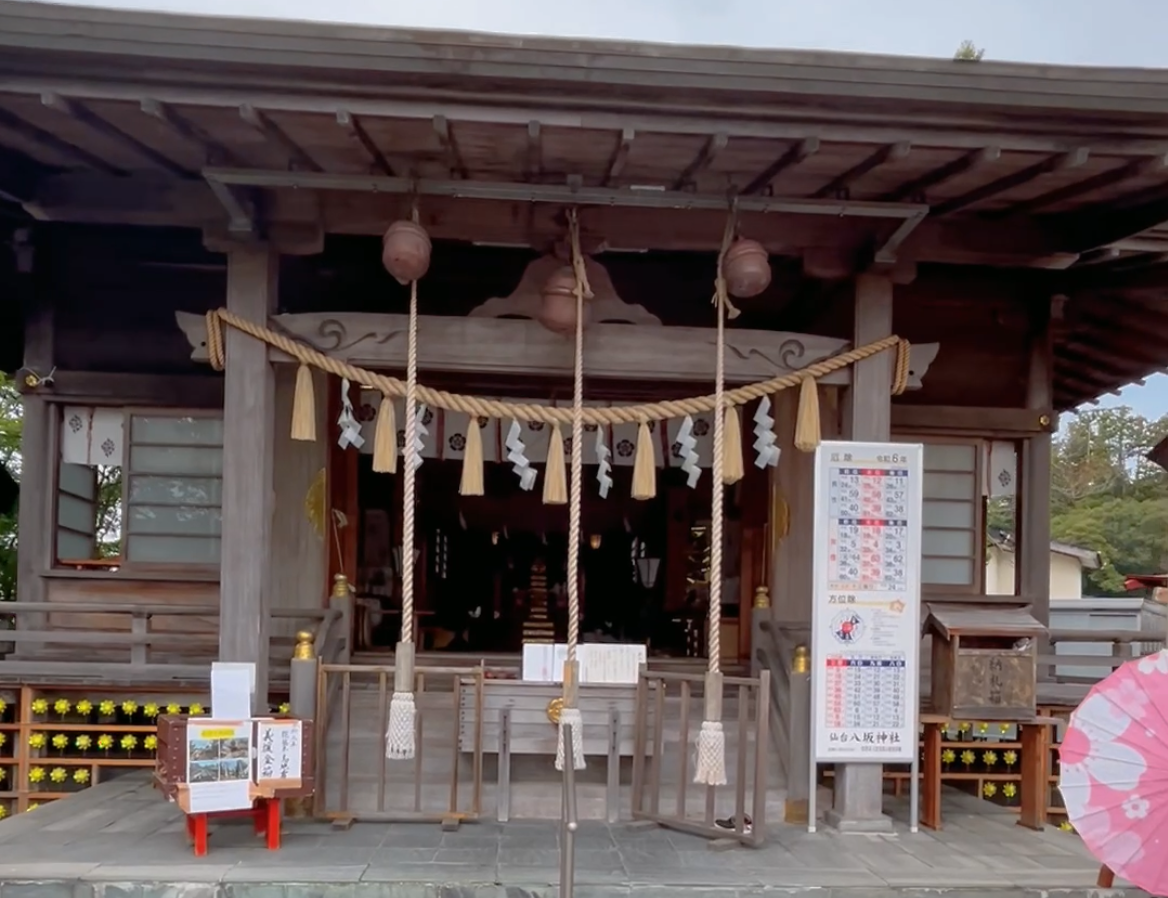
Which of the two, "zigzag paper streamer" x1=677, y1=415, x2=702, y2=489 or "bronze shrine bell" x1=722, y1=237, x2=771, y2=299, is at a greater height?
"bronze shrine bell" x1=722, y1=237, x2=771, y2=299

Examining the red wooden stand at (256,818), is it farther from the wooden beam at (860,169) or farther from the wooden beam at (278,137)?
the wooden beam at (860,169)

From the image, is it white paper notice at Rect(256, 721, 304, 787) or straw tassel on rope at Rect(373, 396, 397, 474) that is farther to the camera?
straw tassel on rope at Rect(373, 396, 397, 474)

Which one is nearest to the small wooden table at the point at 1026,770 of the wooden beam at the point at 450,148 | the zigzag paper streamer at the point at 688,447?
the zigzag paper streamer at the point at 688,447

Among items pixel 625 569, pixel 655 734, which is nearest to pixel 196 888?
pixel 655 734

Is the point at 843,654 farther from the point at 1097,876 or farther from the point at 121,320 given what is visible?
the point at 121,320

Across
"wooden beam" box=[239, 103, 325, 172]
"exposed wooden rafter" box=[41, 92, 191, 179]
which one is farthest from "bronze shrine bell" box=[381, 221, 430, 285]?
"exposed wooden rafter" box=[41, 92, 191, 179]

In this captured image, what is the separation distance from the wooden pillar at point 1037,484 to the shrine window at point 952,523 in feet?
1.28

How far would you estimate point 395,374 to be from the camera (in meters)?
7.11

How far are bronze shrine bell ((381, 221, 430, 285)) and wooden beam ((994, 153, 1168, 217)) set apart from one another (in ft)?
11.2

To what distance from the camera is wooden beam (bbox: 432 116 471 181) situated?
15.0ft

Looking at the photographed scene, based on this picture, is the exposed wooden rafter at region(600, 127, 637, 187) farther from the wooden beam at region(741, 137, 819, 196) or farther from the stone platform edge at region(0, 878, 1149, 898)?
the stone platform edge at region(0, 878, 1149, 898)

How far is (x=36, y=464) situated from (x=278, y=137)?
13.3 ft

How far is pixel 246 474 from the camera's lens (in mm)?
5414

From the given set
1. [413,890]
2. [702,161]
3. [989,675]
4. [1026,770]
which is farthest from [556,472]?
[1026,770]
